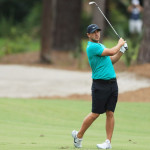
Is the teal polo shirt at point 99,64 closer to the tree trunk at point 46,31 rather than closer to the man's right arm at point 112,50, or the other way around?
the man's right arm at point 112,50

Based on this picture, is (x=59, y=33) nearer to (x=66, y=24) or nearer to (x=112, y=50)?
(x=66, y=24)

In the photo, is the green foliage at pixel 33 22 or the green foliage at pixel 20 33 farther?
the green foliage at pixel 33 22

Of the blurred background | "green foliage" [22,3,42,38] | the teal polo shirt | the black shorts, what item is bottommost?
"green foliage" [22,3,42,38]

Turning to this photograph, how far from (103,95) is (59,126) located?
11.4ft

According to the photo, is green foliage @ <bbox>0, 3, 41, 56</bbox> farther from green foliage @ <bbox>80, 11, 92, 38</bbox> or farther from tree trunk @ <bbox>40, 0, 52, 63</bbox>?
tree trunk @ <bbox>40, 0, 52, 63</bbox>

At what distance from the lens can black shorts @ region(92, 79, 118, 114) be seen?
905 centimetres

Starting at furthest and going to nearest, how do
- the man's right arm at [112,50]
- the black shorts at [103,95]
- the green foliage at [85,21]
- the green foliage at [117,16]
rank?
1. the green foliage at [117,16]
2. the green foliage at [85,21]
3. the black shorts at [103,95]
4. the man's right arm at [112,50]

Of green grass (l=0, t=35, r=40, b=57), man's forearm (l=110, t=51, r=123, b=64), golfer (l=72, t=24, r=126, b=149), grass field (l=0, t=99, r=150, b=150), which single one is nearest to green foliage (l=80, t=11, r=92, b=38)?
green grass (l=0, t=35, r=40, b=57)

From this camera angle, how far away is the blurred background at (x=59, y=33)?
73.8 feet

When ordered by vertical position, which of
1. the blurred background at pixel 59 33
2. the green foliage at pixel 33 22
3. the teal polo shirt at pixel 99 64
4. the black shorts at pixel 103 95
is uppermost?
the teal polo shirt at pixel 99 64

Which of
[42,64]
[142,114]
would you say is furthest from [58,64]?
[142,114]

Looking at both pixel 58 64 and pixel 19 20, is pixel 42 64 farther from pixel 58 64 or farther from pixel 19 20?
pixel 19 20

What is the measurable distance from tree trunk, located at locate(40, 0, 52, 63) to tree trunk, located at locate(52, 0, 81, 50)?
4.07 m

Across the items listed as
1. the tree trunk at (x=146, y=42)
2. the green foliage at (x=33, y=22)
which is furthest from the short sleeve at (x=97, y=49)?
the green foliage at (x=33, y=22)
